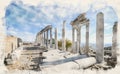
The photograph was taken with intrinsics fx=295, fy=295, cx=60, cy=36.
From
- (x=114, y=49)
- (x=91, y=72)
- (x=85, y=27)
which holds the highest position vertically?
(x=85, y=27)

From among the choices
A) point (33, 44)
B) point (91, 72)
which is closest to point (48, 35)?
point (33, 44)

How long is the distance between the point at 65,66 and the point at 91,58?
274 millimetres

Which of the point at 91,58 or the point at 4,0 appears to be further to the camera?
the point at 91,58

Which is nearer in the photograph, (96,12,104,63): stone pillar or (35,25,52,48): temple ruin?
(35,25,52,48): temple ruin

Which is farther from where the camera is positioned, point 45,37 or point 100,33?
point 100,33

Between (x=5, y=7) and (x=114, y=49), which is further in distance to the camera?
(x=114, y=49)

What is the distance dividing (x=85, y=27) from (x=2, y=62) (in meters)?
0.81

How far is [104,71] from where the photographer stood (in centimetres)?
276

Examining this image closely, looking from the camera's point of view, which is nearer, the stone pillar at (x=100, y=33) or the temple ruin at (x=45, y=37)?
the temple ruin at (x=45, y=37)

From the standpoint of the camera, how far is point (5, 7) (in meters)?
2.50

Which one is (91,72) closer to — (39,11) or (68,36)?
(68,36)

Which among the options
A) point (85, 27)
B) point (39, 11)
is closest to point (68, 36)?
point (85, 27)

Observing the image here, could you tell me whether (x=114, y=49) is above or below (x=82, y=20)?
below

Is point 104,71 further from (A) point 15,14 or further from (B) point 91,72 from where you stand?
A: (A) point 15,14
